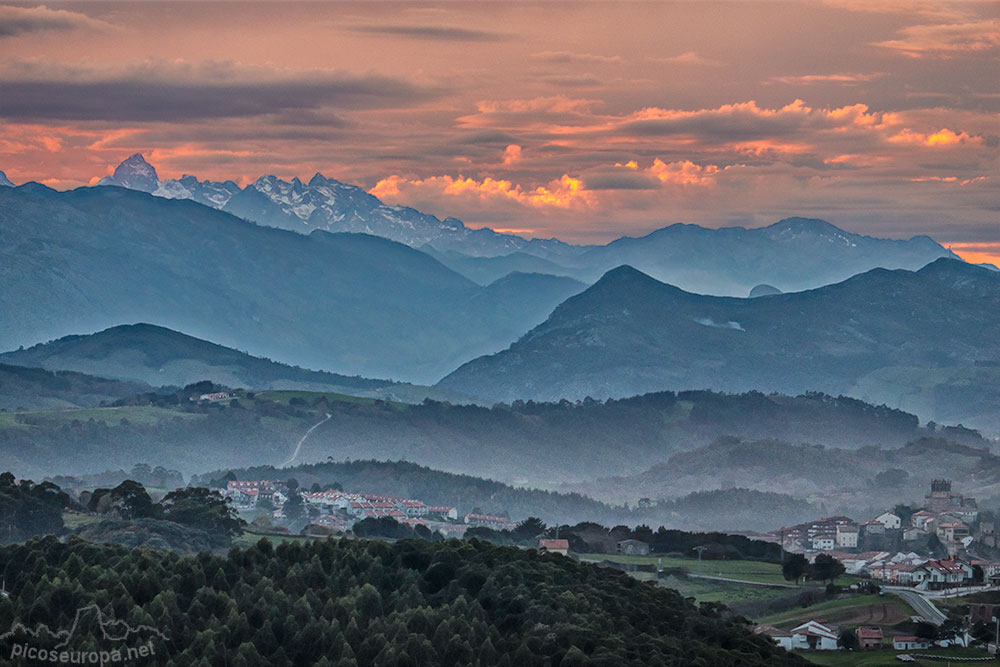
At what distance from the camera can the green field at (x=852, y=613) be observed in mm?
121625

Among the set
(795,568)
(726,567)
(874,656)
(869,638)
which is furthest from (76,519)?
(874,656)

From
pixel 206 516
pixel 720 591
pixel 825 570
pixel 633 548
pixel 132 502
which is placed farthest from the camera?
pixel 633 548

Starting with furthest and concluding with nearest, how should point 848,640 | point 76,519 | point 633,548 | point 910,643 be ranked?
point 633,548 → point 76,519 → point 848,640 → point 910,643

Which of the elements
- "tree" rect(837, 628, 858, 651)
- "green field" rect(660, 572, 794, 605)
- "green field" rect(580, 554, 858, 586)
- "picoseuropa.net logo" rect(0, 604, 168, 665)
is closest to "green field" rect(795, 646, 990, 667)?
"tree" rect(837, 628, 858, 651)

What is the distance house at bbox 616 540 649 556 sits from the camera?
18200 centimetres

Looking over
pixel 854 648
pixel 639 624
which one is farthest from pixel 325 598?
pixel 854 648

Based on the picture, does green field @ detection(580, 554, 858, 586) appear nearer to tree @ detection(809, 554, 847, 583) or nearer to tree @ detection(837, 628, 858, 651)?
tree @ detection(809, 554, 847, 583)

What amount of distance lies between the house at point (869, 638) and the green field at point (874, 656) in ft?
5.63

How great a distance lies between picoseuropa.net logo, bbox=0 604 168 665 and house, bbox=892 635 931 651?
48.1 metres

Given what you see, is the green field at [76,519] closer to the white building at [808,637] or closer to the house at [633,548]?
the house at [633,548]

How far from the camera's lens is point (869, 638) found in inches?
4432

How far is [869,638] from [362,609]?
3613 centimetres

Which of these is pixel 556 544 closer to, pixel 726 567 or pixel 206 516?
pixel 726 567

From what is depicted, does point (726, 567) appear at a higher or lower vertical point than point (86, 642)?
higher
